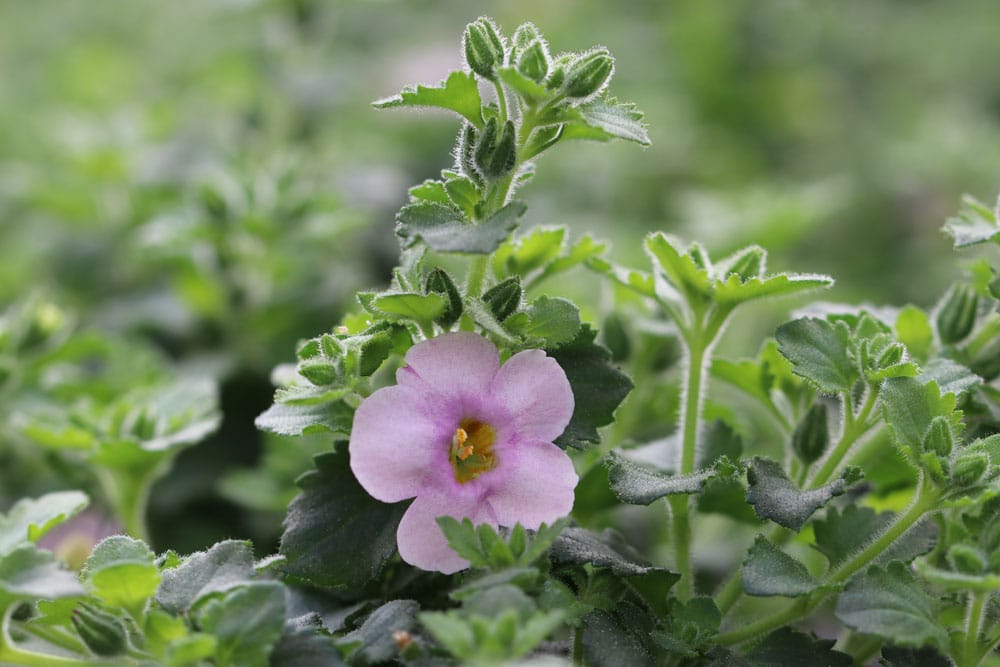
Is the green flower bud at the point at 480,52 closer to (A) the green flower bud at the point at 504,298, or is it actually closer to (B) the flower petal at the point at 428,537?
(A) the green flower bud at the point at 504,298

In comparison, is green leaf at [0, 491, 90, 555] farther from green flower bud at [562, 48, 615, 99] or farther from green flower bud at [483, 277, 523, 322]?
green flower bud at [562, 48, 615, 99]

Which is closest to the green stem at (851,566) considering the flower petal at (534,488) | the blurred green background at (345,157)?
the flower petal at (534,488)

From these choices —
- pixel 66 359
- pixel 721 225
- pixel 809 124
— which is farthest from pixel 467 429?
pixel 809 124

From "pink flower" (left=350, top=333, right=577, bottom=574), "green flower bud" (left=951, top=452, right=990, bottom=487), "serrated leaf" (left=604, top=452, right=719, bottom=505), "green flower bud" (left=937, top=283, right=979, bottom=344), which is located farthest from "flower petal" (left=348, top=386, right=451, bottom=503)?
"green flower bud" (left=937, top=283, right=979, bottom=344)

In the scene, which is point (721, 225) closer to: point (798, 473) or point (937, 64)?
point (798, 473)

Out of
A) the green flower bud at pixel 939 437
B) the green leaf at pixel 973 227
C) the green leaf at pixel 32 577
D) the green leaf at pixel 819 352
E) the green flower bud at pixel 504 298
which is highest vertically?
the green leaf at pixel 973 227

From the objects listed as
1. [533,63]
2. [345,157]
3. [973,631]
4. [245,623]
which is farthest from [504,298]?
[345,157]
